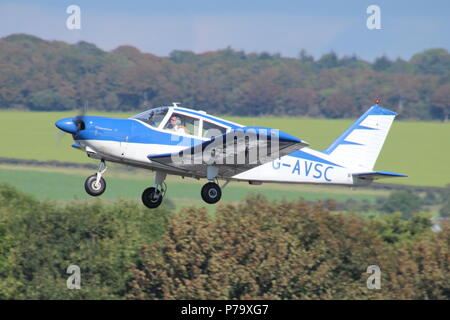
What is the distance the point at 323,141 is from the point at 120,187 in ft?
55.2

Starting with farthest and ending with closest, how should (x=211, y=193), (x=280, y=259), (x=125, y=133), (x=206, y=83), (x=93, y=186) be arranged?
(x=206, y=83) < (x=280, y=259) < (x=211, y=193) < (x=93, y=186) < (x=125, y=133)

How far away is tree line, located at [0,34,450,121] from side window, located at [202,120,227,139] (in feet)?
183

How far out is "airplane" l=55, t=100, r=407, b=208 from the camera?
1889 cm

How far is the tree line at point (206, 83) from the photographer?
84812 mm

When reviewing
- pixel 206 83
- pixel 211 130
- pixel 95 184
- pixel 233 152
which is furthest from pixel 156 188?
pixel 206 83

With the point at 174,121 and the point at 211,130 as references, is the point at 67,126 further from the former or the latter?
the point at 211,130

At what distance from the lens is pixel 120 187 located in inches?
2562

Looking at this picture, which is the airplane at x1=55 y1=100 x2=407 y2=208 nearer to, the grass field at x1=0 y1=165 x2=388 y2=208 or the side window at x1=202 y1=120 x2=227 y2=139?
the side window at x1=202 y1=120 x2=227 y2=139

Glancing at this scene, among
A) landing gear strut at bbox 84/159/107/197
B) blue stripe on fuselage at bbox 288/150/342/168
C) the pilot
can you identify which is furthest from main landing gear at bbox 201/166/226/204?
landing gear strut at bbox 84/159/107/197

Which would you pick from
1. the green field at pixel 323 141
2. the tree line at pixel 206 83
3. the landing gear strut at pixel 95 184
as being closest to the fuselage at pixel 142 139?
the landing gear strut at pixel 95 184

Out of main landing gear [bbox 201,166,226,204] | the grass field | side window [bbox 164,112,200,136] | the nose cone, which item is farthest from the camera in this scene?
the grass field
